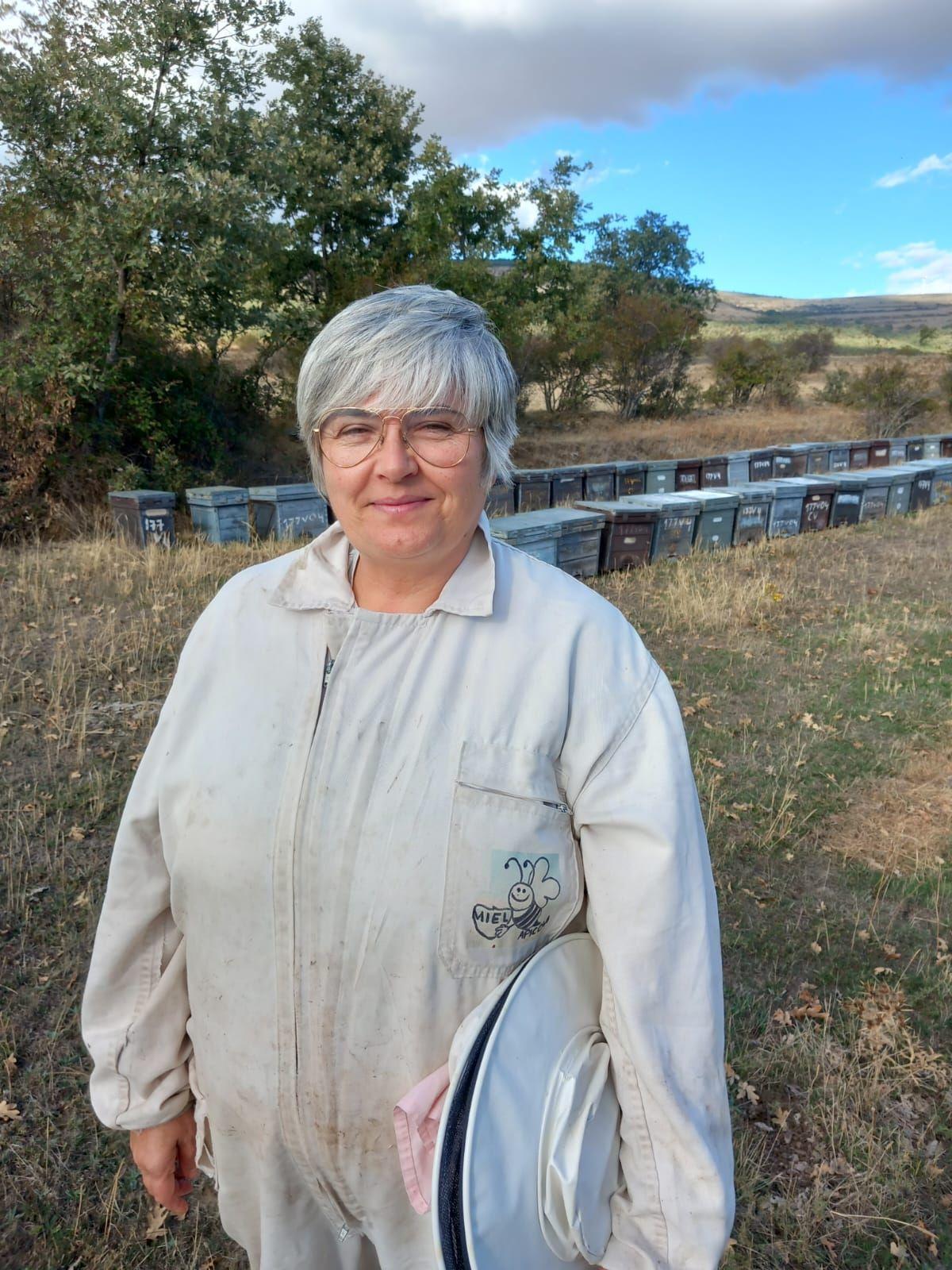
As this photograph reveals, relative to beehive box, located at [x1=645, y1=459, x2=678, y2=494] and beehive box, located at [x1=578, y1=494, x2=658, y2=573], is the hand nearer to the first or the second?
beehive box, located at [x1=578, y1=494, x2=658, y2=573]

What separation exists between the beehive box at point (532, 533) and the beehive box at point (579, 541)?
0.13 meters

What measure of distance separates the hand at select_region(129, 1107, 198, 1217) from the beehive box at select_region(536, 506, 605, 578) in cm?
748

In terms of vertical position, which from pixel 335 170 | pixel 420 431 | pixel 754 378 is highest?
pixel 335 170

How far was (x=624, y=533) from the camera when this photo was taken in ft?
31.8

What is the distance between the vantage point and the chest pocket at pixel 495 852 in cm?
128

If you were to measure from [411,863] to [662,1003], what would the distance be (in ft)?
1.39

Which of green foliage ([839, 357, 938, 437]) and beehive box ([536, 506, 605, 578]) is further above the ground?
green foliage ([839, 357, 938, 437])

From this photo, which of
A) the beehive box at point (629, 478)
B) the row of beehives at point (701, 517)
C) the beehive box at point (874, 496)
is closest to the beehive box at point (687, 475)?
the beehive box at point (629, 478)

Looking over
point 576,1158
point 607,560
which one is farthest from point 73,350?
point 576,1158

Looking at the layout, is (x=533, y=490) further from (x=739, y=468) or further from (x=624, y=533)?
(x=739, y=468)

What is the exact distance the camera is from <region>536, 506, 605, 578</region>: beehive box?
354 inches

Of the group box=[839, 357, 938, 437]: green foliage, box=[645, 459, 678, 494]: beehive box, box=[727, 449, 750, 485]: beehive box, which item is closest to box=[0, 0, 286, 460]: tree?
box=[645, 459, 678, 494]: beehive box

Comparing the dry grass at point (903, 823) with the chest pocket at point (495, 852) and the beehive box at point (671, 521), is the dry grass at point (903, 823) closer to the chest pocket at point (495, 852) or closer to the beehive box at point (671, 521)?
the chest pocket at point (495, 852)

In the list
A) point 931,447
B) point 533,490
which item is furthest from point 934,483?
point 533,490
